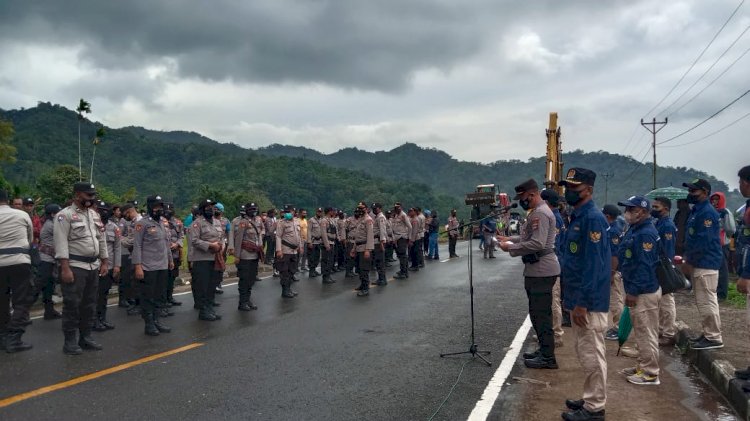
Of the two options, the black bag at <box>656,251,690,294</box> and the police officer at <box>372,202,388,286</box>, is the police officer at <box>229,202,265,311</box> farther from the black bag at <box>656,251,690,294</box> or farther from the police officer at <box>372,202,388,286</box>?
the black bag at <box>656,251,690,294</box>

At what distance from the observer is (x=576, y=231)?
4.95m

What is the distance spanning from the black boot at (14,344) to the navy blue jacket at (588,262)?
22.0 ft

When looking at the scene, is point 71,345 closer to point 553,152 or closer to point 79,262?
point 79,262

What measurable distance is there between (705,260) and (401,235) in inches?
389

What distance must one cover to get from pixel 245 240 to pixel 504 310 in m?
5.09

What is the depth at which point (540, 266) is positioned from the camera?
630cm

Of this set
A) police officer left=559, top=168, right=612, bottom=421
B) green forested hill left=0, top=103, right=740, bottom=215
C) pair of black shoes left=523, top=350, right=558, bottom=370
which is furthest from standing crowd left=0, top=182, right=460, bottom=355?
green forested hill left=0, top=103, right=740, bottom=215

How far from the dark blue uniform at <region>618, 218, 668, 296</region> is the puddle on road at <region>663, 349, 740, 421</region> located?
1.09 meters

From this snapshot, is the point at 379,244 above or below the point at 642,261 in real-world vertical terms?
below

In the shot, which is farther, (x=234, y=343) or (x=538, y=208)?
(x=234, y=343)

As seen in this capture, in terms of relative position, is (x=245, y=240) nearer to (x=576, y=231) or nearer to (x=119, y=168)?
(x=576, y=231)

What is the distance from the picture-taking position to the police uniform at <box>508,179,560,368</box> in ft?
20.2

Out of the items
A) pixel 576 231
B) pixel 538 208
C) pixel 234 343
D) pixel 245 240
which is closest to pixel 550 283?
pixel 538 208

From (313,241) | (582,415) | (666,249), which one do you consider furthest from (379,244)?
(582,415)
